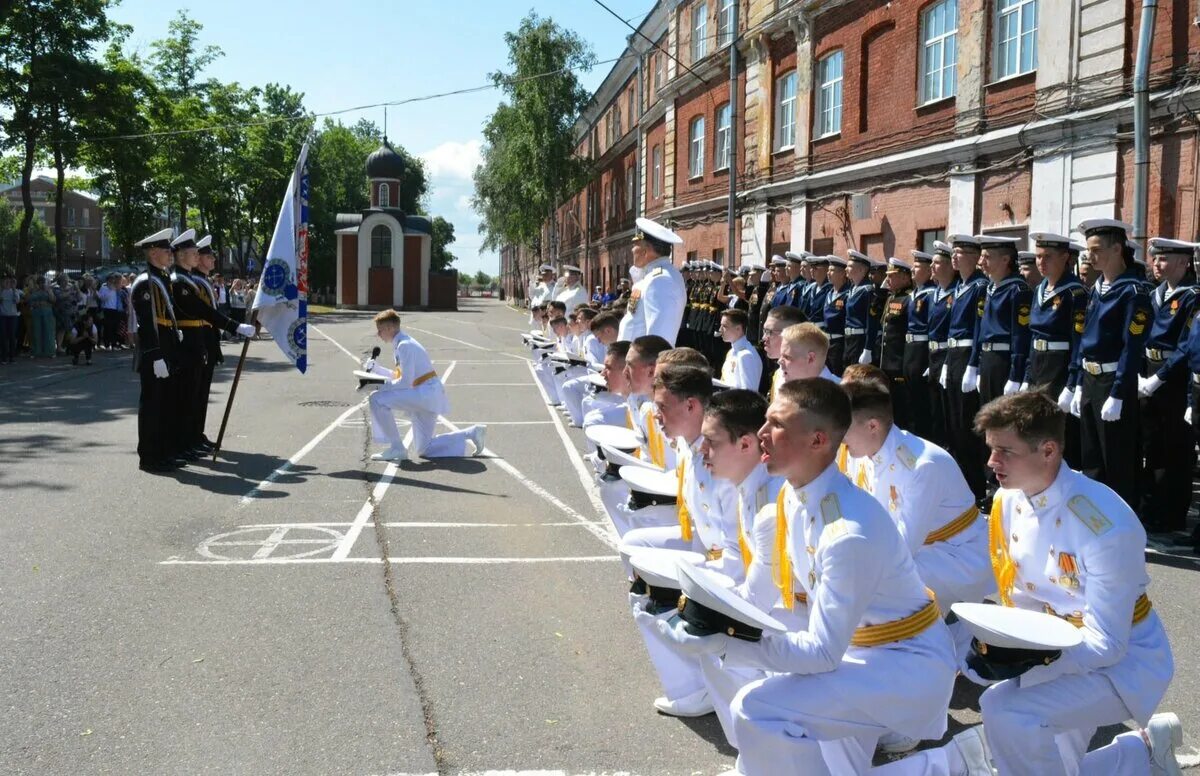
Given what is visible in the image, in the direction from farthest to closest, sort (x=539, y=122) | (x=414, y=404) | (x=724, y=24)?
1. (x=539, y=122)
2. (x=724, y=24)
3. (x=414, y=404)

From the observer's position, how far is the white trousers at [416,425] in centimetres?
1234

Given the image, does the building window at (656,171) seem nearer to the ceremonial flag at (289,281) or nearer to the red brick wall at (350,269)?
the ceremonial flag at (289,281)

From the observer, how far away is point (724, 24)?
31.6 meters

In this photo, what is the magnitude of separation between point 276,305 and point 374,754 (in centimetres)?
859

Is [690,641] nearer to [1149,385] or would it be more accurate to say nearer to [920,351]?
[1149,385]

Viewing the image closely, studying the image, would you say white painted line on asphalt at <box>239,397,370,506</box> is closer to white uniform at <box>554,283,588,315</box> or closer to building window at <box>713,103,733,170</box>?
white uniform at <box>554,283,588,315</box>

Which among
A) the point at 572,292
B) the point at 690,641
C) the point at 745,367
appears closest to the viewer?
the point at 690,641

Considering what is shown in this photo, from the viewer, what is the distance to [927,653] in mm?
3729

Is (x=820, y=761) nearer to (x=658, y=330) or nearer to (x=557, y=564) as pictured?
(x=557, y=564)

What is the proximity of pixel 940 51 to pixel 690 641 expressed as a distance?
1897 centimetres

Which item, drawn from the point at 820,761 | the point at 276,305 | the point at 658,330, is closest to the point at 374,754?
the point at 820,761

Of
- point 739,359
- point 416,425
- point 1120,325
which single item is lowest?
point 416,425

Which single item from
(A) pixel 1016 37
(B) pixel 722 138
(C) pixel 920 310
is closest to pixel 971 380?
(C) pixel 920 310

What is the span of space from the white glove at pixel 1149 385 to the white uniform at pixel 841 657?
6.26 metres
